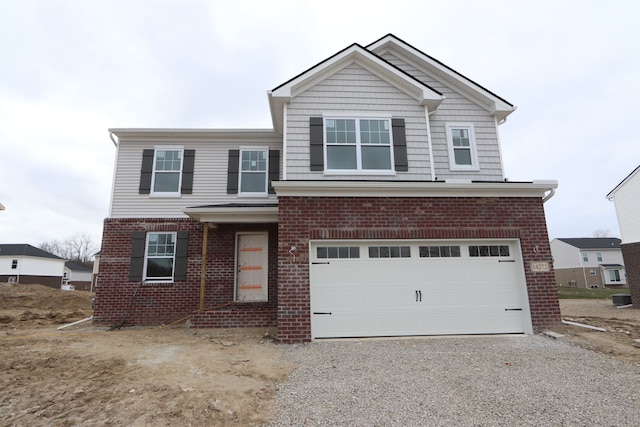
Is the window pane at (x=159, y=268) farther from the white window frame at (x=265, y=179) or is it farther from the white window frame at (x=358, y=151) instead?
the white window frame at (x=358, y=151)

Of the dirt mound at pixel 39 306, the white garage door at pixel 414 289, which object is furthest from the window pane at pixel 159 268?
the white garage door at pixel 414 289

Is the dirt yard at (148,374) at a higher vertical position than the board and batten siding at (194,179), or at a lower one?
lower

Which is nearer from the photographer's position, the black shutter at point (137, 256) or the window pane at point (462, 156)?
the window pane at point (462, 156)

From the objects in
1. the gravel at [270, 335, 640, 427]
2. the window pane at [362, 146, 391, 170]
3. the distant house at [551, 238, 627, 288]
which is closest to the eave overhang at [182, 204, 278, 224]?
the window pane at [362, 146, 391, 170]

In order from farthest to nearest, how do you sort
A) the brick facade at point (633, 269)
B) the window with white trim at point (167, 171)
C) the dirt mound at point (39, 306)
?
the brick facade at point (633, 269), the dirt mound at point (39, 306), the window with white trim at point (167, 171)

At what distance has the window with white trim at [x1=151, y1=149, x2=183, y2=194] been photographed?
11.1 m

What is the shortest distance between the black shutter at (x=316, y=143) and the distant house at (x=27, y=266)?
39.4 meters

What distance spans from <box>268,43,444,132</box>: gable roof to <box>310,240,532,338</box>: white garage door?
423 cm

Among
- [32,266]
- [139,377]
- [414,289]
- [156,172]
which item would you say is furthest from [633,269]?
[32,266]

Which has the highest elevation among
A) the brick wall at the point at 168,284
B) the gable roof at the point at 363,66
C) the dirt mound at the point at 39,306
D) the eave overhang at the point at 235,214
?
the gable roof at the point at 363,66

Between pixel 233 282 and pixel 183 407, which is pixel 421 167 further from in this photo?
pixel 183 407

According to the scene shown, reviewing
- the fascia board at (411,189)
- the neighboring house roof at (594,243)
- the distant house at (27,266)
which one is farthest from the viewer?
the neighboring house roof at (594,243)

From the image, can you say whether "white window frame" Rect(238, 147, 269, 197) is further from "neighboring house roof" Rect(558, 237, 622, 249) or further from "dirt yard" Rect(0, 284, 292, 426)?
"neighboring house roof" Rect(558, 237, 622, 249)

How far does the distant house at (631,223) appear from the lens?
15.6 meters
